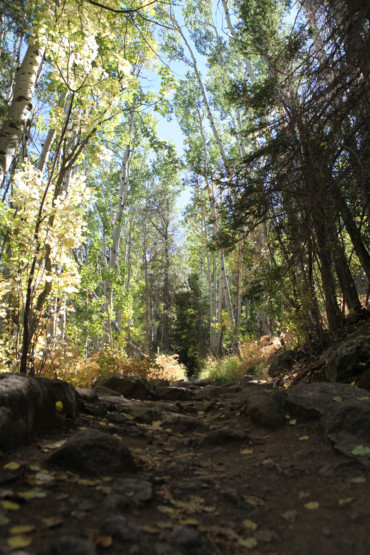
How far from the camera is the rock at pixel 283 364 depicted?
6500 millimetres

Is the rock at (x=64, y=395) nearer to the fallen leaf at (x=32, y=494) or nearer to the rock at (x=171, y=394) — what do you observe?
the fallen leaf at (x=32, y=494)

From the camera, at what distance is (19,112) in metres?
4.82

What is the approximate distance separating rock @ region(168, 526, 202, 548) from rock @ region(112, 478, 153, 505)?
15.0 inches

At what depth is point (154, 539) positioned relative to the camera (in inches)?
59.1

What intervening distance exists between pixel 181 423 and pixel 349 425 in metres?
1.92

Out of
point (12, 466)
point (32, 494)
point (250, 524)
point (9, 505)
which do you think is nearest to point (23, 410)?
point (12, 466)

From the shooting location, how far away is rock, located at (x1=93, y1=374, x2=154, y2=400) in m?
5.62

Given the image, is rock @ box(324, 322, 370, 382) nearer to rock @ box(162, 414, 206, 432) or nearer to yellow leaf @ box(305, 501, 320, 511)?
rock @ box(162, 414, 206, 432)

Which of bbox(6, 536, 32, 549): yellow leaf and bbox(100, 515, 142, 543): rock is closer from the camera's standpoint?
bbox(6, 536, 32, 549): yellow leaf

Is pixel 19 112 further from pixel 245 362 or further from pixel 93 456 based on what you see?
pixel 245 362

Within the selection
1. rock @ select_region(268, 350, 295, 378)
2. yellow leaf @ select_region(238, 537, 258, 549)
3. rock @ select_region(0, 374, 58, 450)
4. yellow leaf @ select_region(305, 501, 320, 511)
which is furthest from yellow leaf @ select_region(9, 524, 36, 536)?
rock @ select_region(268, 350, 295, 378)

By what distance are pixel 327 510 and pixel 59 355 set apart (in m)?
4.02

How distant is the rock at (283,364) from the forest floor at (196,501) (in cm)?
357

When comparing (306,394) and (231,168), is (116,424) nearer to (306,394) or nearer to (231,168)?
(306,394)
